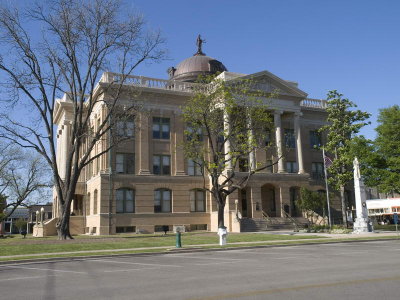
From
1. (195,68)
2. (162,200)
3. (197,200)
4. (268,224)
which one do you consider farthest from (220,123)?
(195,68)

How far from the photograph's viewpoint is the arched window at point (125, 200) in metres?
39.8

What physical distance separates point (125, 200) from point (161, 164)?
17.7ft

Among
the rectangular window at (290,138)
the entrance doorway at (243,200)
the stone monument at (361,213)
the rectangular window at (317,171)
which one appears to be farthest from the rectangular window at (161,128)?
the stone monument at (361,213)

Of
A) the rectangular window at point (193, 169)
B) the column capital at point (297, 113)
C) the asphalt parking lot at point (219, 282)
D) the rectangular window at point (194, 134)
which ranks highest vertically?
the column capital at point (297, 113)

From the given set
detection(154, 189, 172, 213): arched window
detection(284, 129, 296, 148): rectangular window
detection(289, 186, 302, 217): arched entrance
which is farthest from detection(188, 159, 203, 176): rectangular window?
detection(284, 129, 296, 148): rectangular window

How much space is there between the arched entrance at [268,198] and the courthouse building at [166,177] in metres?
0.11

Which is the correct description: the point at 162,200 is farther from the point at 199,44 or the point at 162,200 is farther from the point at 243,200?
the point at 199,44

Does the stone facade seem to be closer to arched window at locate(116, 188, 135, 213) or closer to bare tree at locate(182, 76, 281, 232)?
arched window at locate(116, 188, 135, 213)

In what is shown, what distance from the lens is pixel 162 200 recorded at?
4153 cm

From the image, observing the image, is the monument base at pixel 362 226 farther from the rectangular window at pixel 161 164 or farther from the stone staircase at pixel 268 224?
the rectangular window at pixel 161 164

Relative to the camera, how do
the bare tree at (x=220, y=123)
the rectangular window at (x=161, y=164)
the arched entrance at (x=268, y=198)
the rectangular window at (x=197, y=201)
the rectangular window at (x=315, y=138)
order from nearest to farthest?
1. the bare tree at (x=220, y=123)
2. the rectangular window at (x=161, y=164)
3. the rectangular window at (x=197, y=201)
4. the arched entrance at (x=268, y=198)
5. the rectangular window at (x=315, y=138)

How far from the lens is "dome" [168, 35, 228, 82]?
182 feet

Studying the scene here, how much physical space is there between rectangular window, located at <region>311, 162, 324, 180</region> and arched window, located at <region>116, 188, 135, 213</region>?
2254 cm

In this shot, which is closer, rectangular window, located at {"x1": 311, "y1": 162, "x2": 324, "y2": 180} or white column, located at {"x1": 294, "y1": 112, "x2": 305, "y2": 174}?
white column, located at {"x1": 294, "y1": 112, "x2": 305, "y2": 174}
